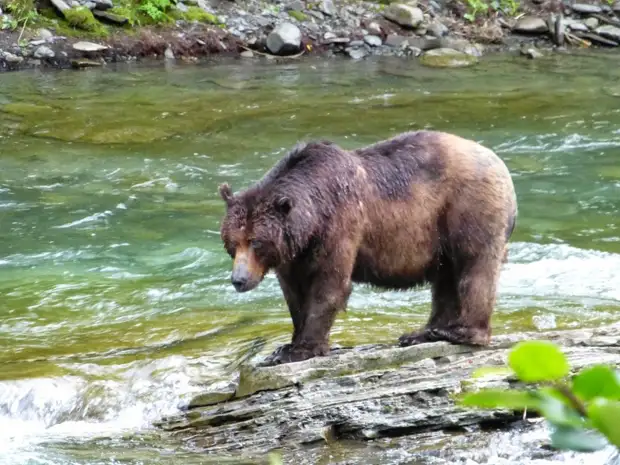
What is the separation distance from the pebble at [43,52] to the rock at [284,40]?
231 inches

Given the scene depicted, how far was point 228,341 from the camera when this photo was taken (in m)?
8.03

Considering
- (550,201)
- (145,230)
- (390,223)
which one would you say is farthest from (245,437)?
(550,201)

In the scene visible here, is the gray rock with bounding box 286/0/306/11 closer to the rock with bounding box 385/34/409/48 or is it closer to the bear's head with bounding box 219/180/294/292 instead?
the rock with bounding box 385/34/409/48

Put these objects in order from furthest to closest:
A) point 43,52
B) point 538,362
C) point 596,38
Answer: point 596,38 < point 43,52 < point 538,362

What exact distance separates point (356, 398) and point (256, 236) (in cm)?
122

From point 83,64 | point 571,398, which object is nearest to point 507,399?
point 571,398

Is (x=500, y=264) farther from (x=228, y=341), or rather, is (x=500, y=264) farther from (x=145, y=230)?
(x=145, y=230)

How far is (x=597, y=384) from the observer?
0.83m

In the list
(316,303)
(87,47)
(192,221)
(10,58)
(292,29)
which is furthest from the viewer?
(292,29)

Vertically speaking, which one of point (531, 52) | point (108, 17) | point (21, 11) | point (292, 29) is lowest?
point (531, 52)

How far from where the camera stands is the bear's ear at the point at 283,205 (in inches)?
225

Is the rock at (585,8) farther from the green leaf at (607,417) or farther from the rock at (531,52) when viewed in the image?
the green leaf at (607,417)

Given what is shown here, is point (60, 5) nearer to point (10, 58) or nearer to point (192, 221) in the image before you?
point (10, 58)

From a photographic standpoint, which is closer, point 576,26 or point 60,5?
point 60,5
